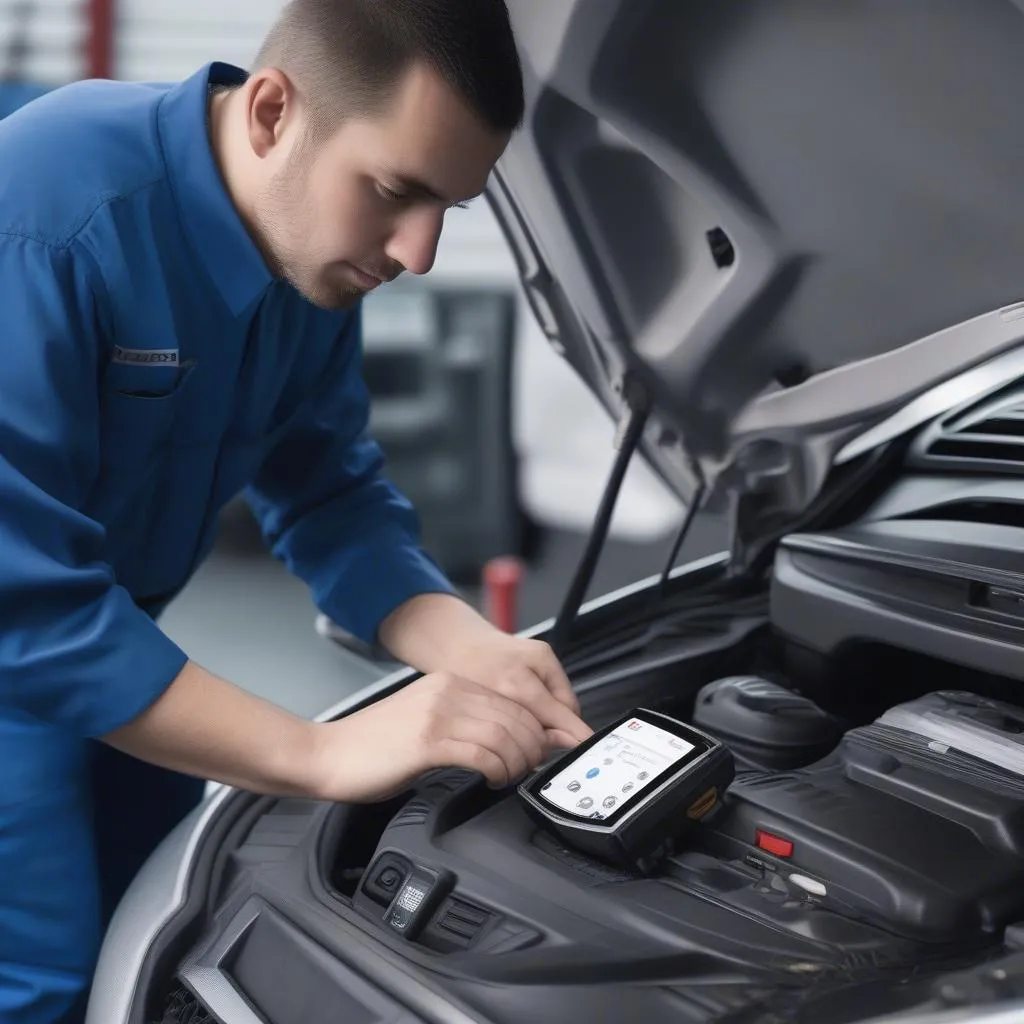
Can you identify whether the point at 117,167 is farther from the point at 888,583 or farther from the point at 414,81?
the point at 888,583

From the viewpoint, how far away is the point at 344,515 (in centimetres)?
128

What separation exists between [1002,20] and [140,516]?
0.80 meters

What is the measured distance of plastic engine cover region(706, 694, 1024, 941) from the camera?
874mm

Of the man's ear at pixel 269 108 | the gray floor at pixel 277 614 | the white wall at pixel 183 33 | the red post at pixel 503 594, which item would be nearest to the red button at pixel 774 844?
the man's ear at pixel 269 108

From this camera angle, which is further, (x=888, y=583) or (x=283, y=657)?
(x=283, y=657)

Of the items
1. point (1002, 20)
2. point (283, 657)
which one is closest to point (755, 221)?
point (1002, 20)

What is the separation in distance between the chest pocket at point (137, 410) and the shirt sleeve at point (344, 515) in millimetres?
229

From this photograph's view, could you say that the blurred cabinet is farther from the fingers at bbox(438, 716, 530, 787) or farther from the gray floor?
the fingers at bbox(438, 716, 530, 787)

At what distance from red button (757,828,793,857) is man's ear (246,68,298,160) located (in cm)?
67

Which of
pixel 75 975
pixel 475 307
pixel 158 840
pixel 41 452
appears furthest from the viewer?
pixel 475 307

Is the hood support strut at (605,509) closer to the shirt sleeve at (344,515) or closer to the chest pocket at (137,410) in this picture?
the shirt sleeve at (344,515)

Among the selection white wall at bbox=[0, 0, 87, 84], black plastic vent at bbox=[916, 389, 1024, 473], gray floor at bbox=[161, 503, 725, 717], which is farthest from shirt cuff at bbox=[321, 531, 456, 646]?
white wall at bbox=[0, 0, 87, 84]

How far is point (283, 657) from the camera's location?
3422mm

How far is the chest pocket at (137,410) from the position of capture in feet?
3.26
